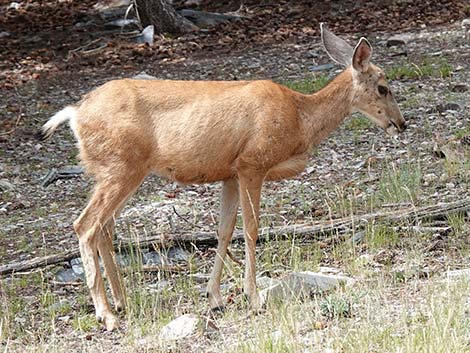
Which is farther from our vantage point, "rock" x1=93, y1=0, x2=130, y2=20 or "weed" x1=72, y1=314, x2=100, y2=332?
"rock" x1=93, y1=0, x2=130, y2=20

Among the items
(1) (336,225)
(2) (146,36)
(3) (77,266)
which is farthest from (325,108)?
(2) (146,36)

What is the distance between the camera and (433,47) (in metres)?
15.2

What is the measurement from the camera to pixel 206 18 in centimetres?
1784

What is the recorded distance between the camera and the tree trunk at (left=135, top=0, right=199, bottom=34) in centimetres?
1694

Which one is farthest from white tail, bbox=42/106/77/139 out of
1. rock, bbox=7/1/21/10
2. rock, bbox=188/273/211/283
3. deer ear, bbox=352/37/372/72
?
rock, bbox=7/1/21/10

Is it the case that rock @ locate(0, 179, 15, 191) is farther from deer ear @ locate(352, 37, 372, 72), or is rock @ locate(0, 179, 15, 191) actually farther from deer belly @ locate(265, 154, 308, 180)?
deer ear @ locate(352, 37, 372, 72)

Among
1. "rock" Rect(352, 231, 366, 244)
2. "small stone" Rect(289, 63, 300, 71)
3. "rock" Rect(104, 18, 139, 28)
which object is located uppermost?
"rock" Rect(352, 231, 366, 244)

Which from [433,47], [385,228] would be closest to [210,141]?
[385,228]

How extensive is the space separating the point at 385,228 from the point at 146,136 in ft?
6.97

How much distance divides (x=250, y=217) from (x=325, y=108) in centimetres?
116

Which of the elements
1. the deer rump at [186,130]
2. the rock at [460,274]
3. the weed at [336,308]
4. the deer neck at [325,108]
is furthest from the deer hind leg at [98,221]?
the rock at [460,274]

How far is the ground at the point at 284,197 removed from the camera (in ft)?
21.2

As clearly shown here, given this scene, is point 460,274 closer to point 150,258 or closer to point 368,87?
point 368,87

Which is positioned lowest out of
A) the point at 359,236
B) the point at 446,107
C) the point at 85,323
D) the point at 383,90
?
the point at 446,107
